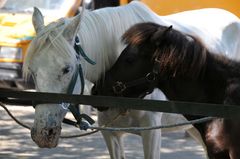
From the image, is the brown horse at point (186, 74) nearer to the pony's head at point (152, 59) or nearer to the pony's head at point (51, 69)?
the pony's head at point (152, 59)

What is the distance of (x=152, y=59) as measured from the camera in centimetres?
384

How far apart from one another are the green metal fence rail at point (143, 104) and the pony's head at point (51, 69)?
0.11 meters

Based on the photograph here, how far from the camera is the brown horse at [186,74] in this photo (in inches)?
148

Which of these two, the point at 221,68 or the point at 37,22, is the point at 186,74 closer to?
the point at 221,68

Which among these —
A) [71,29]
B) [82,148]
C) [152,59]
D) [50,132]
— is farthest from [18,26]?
[152,59]

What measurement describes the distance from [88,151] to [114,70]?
375 cm

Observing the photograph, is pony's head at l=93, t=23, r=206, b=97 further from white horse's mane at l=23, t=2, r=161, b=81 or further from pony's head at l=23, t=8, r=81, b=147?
white horse's mane at l=23, t=2, r=161, b=81

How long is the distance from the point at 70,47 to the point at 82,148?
389 cm

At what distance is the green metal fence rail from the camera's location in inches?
124

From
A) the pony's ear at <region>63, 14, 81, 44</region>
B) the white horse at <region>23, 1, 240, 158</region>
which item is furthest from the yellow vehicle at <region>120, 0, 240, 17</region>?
the pony's ear at <region>63, 14, 81, 44</region>

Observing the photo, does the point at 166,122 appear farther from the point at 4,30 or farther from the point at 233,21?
the point at 4,30

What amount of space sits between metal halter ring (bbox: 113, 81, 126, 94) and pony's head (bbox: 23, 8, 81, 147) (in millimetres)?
281

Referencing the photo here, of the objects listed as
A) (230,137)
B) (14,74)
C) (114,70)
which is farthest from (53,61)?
(14,74)

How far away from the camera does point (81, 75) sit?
4.15 m
